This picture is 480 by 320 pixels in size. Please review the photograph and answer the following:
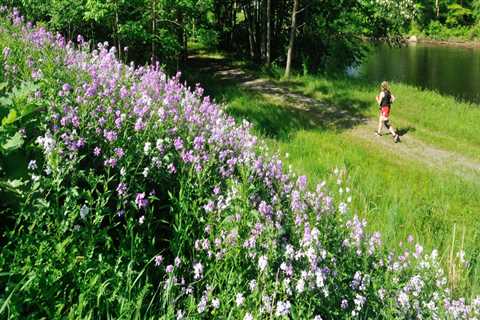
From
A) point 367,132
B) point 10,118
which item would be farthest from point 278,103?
point 10,118

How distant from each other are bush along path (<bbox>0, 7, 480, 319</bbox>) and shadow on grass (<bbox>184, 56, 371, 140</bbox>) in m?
7.64

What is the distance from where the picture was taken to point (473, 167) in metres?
12.5

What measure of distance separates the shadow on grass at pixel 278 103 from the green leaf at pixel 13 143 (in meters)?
9.07

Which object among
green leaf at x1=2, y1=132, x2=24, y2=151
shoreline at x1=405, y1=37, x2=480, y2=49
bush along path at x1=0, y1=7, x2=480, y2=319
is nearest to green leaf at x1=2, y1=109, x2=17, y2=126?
bush along path at x1=0, y1=7, x2=480, y2=319

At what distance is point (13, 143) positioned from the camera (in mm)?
2693

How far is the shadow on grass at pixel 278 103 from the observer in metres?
13.8

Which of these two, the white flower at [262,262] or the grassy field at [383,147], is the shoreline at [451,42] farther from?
the white flower at [262,262]

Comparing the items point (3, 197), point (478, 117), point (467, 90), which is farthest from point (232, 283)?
point (467, 90)

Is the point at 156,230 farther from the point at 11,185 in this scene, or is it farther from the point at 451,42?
the point at 451,42

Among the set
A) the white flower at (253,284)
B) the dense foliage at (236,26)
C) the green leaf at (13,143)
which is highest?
the dense foliage at (236,26)

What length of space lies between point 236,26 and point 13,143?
31.4 meters

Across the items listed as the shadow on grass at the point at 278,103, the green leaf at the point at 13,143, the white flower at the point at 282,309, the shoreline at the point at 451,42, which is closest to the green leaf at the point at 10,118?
the green leaf at the point at 13,143

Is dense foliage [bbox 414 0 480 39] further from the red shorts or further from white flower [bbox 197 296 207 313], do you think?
white flower [bbox 197 296 207 313]

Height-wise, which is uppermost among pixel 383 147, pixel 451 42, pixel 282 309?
pixel 451 42
